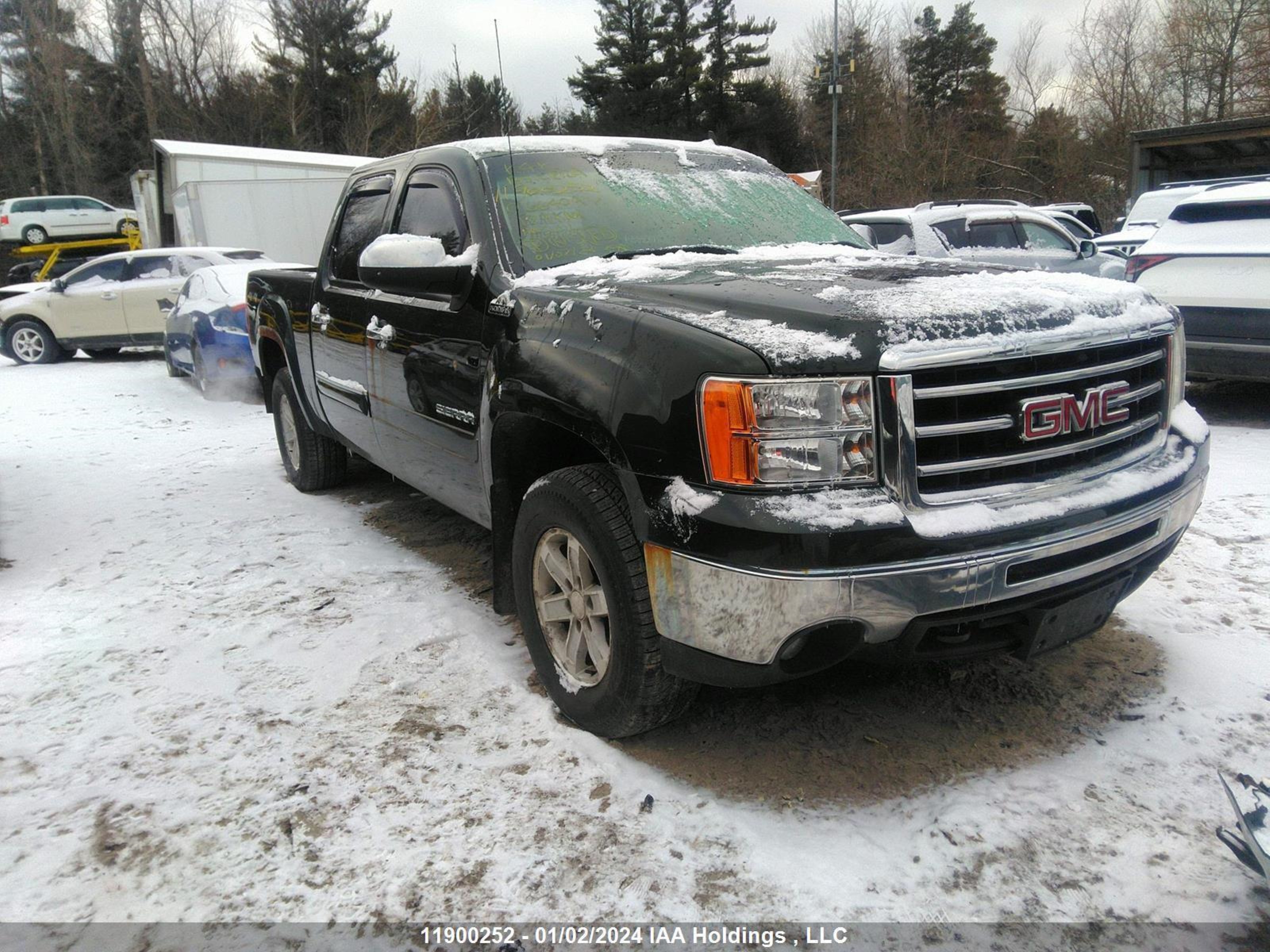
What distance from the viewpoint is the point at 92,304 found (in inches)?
539

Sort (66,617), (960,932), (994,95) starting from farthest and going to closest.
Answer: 1. (994,95)
2. (66,617)
3. (960,932)

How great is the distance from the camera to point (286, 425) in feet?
19.5

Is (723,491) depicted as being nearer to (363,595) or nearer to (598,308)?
(598,308)

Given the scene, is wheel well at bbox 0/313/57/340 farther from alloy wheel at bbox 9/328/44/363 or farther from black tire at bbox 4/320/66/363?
alloy wheel at bbox 9/328/44/363

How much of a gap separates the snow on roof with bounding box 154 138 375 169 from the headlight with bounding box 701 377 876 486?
18569 millimetres

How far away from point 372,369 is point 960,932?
311 cm

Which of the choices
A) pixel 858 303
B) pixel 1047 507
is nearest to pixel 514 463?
pixel 858 303

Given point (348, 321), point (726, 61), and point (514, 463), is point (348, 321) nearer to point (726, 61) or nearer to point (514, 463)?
point (514, 463)

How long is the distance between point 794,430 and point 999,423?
1.76 feet

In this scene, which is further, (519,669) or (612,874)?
(519,669)

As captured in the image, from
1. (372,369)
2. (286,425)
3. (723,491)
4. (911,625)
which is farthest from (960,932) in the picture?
(286,425)

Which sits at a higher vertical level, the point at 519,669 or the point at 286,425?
the point at 286,425

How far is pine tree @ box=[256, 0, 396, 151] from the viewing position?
4044 cm

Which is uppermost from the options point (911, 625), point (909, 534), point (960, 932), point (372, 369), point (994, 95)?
point (994, 95)
